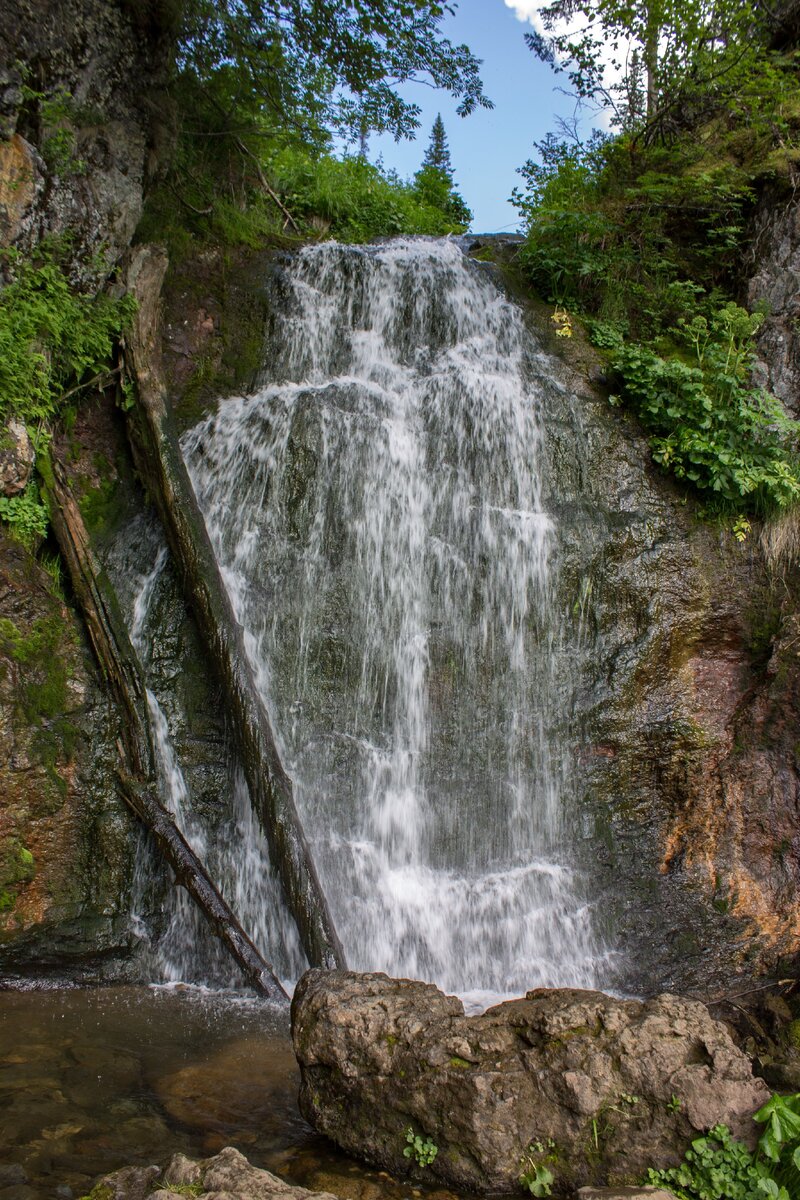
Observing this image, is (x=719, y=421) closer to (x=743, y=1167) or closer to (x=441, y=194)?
(x=743, y=1167)

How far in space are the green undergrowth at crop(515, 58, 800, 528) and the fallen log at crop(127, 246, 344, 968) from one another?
445 cm

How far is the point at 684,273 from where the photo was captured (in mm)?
9664

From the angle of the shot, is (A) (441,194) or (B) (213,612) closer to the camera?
(B) (213,612)

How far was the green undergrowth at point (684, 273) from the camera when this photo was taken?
733 cm

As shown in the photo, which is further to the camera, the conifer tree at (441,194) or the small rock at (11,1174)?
the conifer tree at (441,194)

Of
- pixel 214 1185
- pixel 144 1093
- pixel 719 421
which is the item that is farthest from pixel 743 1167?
pixel 719 421

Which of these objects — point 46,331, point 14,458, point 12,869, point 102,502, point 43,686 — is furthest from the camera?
point 102,502

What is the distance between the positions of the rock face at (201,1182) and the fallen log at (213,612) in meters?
2.40

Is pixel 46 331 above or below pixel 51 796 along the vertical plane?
above

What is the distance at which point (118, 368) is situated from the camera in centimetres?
688

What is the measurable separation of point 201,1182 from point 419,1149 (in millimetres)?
941

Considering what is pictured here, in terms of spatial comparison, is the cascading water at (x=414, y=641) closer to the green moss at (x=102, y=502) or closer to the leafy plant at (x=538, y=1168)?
the green moss at (x=102, y=502)

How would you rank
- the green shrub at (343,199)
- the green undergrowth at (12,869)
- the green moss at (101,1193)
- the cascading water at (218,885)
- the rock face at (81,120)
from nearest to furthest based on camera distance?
the green moss at (101,1193) → the green undergrowth at (12,869) → the cascading water at (218,885) → the rock face at (81,120) → the green shrub at (343,199)

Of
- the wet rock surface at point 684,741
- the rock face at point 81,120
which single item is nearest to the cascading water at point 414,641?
the wet rock surface at point 684,741
